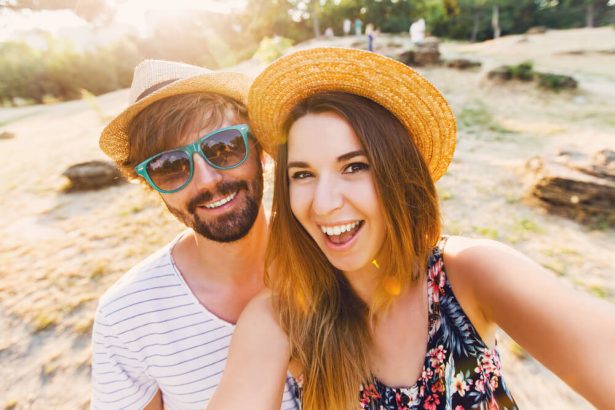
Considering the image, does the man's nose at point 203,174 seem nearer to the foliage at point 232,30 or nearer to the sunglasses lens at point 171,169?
the sunglasses lens at point 171,169

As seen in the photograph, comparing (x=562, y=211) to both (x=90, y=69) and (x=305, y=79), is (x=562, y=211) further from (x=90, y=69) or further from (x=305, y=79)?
(x=90, y=69)

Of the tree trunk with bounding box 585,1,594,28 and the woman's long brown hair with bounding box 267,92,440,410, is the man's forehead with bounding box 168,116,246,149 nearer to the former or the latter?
the woman's long brown hair with bounding box 267,92,440,410

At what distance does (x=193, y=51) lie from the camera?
26031 mm

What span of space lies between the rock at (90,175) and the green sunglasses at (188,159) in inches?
221

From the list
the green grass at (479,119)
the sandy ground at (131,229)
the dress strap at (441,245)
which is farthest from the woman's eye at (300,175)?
Answer: the green grass at (479,119)

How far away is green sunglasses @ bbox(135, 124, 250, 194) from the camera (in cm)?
181

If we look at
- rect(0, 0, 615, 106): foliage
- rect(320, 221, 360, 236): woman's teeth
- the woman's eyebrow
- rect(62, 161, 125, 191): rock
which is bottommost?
rect(62, 161, 125, 191): rock

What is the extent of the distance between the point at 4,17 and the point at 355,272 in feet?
83.1

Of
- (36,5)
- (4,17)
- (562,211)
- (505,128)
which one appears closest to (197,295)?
(562,211)

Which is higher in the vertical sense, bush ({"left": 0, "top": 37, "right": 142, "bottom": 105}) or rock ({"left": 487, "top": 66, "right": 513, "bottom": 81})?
bush ({"left": 0, "top": 37, "right": 142, "bottom": 105})

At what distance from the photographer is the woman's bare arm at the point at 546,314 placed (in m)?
1.06

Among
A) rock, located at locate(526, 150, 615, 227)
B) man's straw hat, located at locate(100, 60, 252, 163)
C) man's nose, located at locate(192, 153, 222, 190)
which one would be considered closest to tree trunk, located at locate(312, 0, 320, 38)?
rock, located at locate(526, 150, 615, 227)

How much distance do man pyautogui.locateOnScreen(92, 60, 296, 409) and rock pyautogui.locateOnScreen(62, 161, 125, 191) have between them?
18.1 ft

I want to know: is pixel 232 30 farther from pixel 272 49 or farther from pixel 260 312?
pixel 260 312
